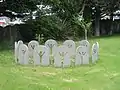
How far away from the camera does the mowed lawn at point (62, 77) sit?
9062mm

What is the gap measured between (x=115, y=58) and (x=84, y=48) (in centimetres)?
245

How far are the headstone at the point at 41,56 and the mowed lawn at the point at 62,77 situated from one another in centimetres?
32

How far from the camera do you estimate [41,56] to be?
12594mm

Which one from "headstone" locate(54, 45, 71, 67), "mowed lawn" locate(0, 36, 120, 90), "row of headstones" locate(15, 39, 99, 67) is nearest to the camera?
"mowed lawn" locate(0, 36, 120, 90)

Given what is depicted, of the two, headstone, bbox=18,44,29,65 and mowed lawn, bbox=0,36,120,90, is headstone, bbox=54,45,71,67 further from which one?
headstone, bbox=18,44,29,65

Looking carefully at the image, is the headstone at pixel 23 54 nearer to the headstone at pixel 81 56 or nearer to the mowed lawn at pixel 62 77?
the mowed lawn at pixel 62 77

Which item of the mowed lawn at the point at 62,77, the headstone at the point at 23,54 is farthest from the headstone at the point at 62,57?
the headstone at the point at 23,54

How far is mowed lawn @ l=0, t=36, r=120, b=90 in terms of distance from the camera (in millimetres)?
9062

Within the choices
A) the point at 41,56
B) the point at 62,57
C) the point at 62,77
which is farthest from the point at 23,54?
the point at 62,77

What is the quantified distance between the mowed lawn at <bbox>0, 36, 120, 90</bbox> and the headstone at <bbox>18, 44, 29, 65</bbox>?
34 centimetres

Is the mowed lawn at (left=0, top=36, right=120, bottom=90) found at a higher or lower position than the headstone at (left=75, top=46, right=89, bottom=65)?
lower

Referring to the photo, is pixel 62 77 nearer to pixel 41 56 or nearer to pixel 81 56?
pixel 41 56

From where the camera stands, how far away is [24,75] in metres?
10.5

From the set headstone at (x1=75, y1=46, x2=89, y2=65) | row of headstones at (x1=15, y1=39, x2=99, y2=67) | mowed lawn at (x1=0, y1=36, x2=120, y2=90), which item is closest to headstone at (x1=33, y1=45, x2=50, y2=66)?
row of headstones at (x1=15, y1=39, x2=99, y2=67)
